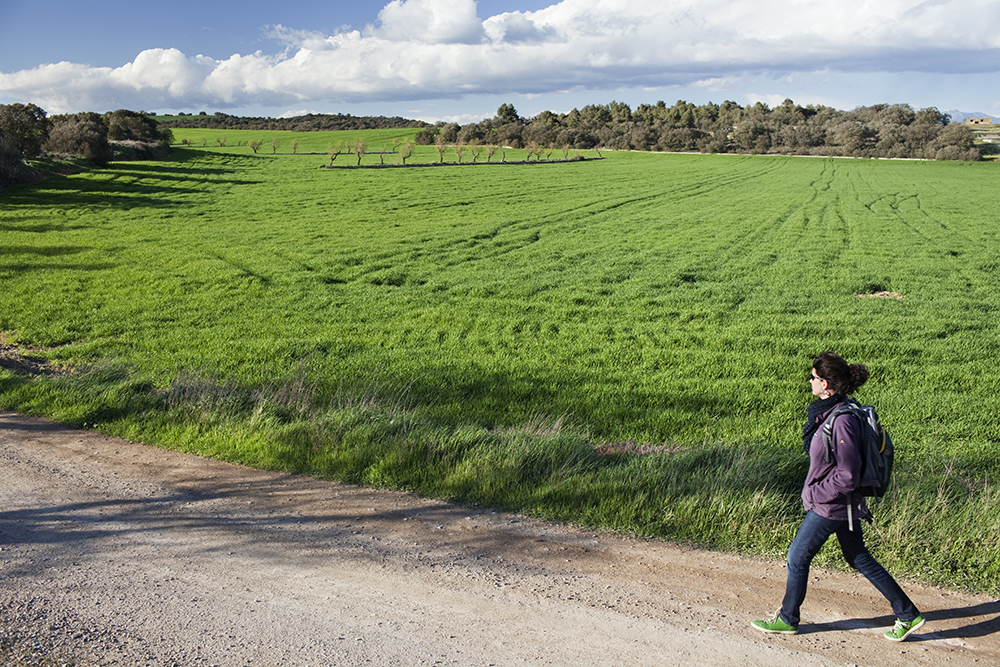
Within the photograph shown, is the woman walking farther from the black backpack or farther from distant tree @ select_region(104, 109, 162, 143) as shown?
distant tree @ select_region(104, 109, 162, 143)

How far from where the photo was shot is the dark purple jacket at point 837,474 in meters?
4.29

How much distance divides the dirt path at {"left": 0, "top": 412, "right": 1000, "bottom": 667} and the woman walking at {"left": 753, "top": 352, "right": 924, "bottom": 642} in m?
0.19

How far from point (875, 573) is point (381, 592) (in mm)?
3516

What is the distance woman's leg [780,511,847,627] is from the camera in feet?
14.6

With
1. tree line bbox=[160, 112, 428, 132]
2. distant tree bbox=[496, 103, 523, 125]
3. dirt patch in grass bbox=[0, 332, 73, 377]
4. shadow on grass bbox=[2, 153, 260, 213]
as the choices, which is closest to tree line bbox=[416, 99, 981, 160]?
distant tree bbox=[496, 103, 523, 125]

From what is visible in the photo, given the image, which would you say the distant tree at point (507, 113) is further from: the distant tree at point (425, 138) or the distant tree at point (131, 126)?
the distant tree at point (131, 126)

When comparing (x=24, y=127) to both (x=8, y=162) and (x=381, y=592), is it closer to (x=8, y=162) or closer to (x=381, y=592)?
(x=8, y=162)

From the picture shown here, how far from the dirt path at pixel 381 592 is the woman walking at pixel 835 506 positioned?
0.19 meters

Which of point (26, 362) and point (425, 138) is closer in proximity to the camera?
point (26, 362)

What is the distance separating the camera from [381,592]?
4.75 meters

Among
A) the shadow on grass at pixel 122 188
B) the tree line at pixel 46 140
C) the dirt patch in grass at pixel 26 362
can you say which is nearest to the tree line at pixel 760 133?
the tree line at pixel 46 140

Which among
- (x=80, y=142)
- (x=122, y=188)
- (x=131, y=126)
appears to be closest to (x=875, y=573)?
(x=122, y=188)

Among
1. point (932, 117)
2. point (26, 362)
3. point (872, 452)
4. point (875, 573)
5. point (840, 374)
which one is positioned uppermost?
point (932, 117)

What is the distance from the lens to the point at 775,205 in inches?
1698
